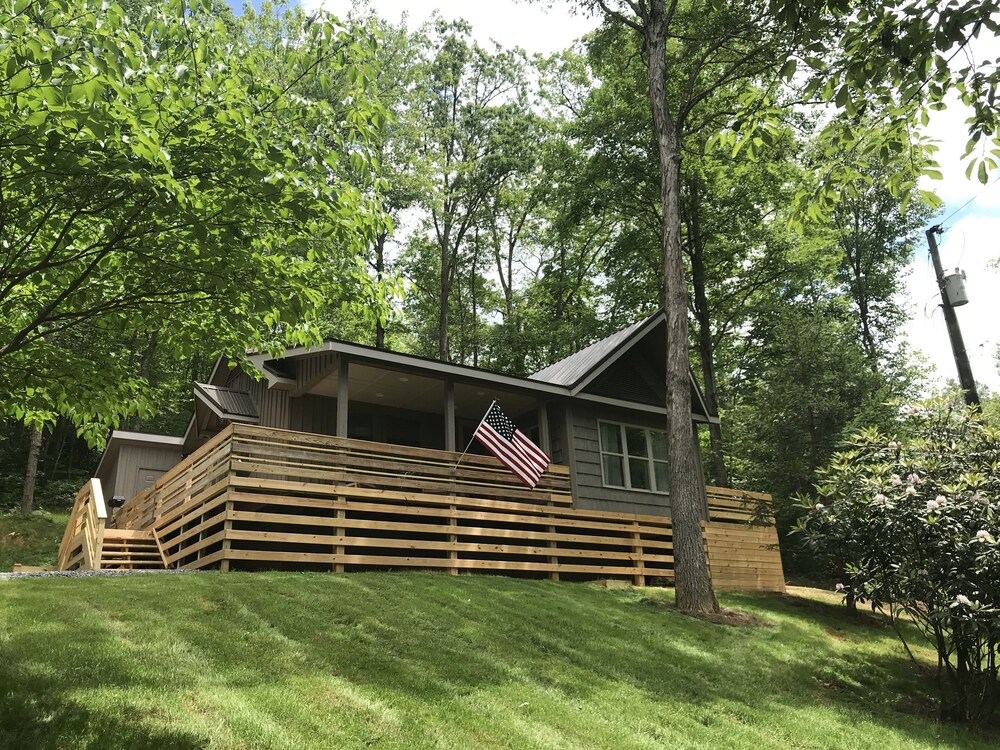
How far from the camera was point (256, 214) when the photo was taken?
19.0 ft

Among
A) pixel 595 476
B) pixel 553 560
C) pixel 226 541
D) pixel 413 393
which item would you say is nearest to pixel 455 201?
pixel 413 393

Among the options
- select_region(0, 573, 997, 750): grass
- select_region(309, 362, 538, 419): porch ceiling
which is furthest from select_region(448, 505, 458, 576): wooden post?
select_region(309, 362, 538, 419): porch ceiling

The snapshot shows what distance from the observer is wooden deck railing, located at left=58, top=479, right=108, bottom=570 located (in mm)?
11719

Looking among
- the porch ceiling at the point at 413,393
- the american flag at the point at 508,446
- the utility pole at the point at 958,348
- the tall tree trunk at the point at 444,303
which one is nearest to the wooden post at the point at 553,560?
the american flag at the point at 508,446

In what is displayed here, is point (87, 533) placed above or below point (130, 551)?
above

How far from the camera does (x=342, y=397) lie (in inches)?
508

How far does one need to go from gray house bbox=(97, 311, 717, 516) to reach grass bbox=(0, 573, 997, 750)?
4940mm

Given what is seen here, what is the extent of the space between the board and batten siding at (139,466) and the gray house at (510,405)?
7.98ft

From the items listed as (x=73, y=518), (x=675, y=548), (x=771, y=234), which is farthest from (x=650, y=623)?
(x=771, y=234)

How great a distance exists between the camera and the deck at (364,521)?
1114 centimetres

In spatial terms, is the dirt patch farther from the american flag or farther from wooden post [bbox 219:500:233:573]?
wooden post [bbox 219:500:233:573]

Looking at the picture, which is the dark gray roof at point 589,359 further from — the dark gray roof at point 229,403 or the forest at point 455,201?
the dark gray roof at point 229,403

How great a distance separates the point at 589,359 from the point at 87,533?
11.1 metres

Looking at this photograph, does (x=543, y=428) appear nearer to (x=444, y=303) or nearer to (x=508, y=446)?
(x=508, y=446)
